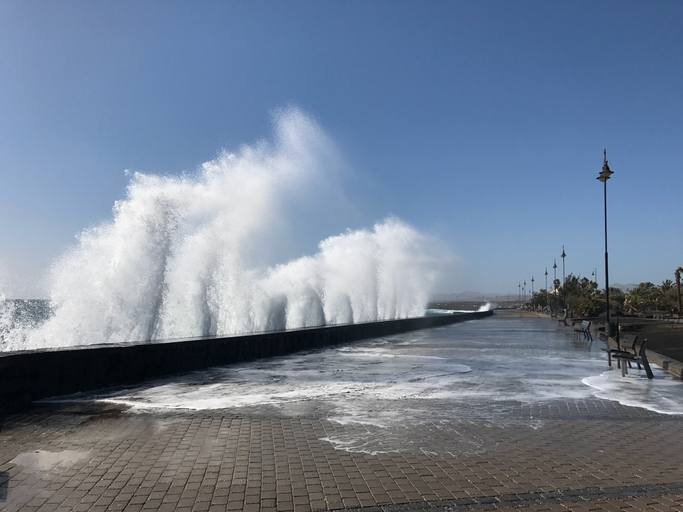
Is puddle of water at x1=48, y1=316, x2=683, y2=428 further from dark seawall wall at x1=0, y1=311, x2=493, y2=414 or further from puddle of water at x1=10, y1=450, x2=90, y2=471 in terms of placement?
puddle of water at x1=10, y1=450, x2=90, y2=471

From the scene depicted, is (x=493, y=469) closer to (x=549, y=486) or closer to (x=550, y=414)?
(x=549, y=486)

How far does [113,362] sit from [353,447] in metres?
5.34

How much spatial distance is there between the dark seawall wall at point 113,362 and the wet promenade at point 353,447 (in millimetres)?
Answer: 475

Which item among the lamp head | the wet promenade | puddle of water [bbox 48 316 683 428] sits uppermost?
the lamp head

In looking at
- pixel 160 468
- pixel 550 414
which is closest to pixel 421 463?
pixel 160 468

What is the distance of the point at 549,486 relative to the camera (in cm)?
388

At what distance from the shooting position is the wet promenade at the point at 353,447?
12.1 ft

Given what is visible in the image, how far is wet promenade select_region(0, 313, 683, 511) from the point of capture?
3.70 meters

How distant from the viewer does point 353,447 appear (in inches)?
195

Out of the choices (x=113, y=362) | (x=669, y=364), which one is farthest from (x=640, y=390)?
(x=113, y=362)

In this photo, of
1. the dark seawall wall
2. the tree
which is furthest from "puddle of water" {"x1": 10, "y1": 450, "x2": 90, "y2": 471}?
the tree

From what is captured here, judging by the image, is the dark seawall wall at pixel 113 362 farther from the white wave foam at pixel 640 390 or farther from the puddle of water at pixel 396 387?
the white wave foam at pixel 640 390

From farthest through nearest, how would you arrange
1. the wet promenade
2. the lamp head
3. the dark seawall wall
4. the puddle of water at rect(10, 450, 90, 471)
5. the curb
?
the lamp head
the curb
the dark seawall wall
the puddle of water at rect(10, 450, 90, 471)
the wet promenade

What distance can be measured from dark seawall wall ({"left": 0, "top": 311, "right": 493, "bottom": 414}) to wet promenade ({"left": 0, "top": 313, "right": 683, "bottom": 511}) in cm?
48
